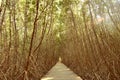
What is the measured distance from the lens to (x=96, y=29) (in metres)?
10.1

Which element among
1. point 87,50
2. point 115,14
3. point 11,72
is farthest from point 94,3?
point 87,50

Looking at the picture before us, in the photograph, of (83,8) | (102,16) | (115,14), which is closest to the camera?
(115,14)

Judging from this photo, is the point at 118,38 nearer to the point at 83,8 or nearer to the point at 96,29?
the point at 96,29

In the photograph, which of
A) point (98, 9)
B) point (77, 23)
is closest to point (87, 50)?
point (77, 23)

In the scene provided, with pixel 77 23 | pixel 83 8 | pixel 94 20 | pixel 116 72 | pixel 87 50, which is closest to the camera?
pixel 116 72

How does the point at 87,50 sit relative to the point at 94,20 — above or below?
below

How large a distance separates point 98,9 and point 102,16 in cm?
27

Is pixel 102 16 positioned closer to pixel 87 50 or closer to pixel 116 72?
pixel 116 72

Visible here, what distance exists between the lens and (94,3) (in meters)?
9.89

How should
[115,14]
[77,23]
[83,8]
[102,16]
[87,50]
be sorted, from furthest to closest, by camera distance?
[77,23] → [87,50] → [83,8] → [102,16] → [115,14]

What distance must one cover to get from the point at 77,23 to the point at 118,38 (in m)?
9.30

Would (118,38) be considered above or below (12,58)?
above

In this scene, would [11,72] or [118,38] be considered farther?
[11,72]

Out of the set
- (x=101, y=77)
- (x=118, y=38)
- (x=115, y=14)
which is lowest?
(x=101, y=77)
